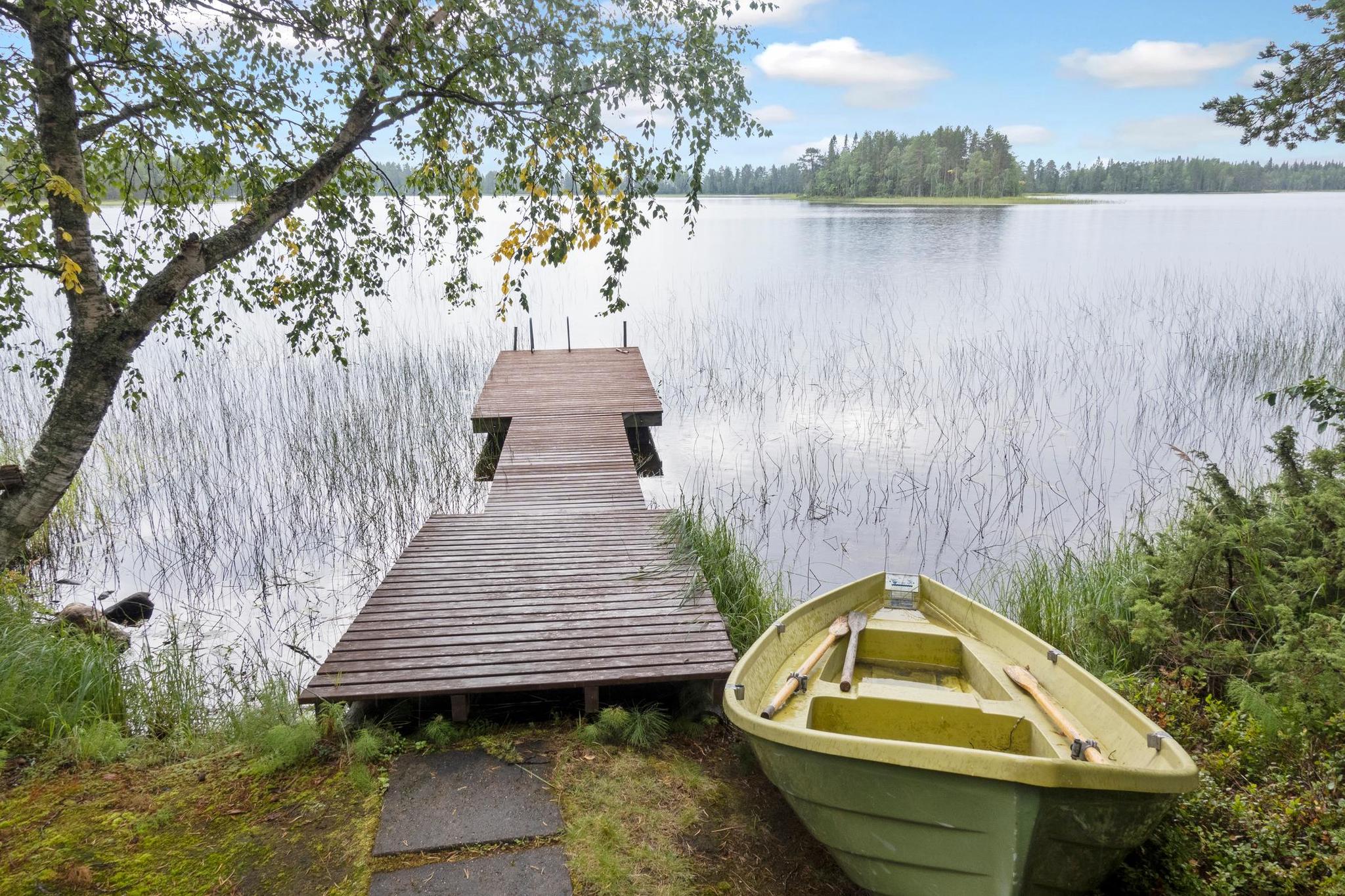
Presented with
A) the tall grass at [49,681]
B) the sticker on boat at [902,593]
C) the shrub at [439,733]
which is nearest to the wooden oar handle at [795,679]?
the sticker on boat at [902,593]

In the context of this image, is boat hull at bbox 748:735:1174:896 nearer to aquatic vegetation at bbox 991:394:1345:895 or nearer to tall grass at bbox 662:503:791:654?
aquatic vegetation at bbox 991:394:1345:895

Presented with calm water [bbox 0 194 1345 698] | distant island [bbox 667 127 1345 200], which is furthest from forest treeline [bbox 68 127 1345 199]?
calm water [bbox 0 194 1345 698]

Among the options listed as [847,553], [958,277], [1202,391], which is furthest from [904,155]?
[847,553]

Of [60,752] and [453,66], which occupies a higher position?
[453,66]

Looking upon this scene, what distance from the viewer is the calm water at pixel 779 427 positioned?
7.41m

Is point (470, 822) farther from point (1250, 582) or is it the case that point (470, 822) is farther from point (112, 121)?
point (1250, 582)

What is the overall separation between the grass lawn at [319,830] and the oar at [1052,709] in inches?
43.3

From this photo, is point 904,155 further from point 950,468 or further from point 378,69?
point 378,69

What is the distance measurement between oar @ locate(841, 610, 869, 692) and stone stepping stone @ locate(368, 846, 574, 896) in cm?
152

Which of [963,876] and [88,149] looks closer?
[963,876]

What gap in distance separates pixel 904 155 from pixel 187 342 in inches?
3220

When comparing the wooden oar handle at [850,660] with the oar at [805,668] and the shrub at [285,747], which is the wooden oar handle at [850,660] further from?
the shrub at [285,747]

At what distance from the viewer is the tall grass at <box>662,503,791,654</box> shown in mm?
5434

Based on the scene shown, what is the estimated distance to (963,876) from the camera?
2748mm
